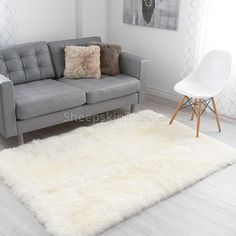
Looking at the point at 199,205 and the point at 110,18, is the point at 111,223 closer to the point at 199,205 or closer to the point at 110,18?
the point at 199,205

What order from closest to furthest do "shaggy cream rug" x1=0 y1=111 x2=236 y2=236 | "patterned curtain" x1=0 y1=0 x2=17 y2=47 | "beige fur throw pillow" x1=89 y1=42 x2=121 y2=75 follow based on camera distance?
"shaggy cream rug" x1=0 y1=111 x2=236 y2=236 → "patterned curtain" x1=0 y1=0 x2=17 y2=47 → "beige fur throw pillow" x1=89 y1=42 x2=121 y2=75

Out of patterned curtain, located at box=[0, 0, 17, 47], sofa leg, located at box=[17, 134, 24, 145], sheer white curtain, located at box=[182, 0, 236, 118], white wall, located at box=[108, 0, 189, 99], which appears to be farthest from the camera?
white wall, located at box=[108, 0, 189, 99]

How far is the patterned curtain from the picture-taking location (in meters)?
3.81

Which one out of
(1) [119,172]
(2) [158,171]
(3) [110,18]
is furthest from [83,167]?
(3) [110,18]

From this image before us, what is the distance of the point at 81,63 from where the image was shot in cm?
376

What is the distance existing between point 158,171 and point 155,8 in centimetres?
222

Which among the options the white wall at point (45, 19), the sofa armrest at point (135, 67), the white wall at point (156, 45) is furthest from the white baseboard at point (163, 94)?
the white wall at point (45, 19)

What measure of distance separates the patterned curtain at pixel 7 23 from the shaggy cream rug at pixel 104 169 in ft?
4.40

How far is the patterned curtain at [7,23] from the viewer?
3811mm

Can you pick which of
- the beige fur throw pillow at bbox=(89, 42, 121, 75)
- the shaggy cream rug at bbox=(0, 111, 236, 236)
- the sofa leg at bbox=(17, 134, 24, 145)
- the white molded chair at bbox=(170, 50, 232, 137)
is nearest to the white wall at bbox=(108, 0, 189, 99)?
the white molded chair at bbox=(170, 50, 232, 137)

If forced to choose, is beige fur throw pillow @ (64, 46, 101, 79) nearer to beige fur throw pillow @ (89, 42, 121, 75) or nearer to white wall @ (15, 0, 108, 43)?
beige fur throw pillow @ (89, 42, 121, 75)

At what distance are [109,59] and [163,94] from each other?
970 mm

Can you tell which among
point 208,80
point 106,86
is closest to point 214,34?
point 208,80

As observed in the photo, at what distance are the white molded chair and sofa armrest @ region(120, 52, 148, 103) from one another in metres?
0.43
